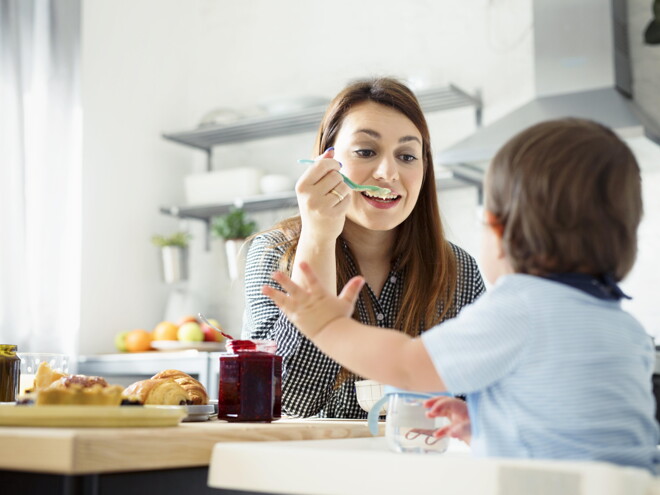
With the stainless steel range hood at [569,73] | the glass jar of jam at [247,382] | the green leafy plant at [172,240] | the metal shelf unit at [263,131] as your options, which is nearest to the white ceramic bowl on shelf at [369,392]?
the glass jar of jam at [247,382]

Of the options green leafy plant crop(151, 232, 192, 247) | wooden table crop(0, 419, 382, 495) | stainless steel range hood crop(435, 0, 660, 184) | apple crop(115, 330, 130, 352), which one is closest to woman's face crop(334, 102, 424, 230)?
wooden table crop(0, 419, 382, 495)

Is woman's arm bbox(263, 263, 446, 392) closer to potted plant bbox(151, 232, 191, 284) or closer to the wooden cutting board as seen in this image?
the wooden cutting board

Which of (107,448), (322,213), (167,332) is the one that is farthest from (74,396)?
Answer: (167,332)

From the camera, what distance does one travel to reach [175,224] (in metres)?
4.28

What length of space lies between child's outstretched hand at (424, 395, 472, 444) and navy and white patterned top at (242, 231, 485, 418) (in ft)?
2.19

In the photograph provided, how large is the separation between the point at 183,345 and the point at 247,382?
243cm

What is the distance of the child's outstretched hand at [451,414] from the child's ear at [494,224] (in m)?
0.20

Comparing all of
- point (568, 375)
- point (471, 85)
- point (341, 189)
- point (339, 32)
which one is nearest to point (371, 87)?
point (341, 189)

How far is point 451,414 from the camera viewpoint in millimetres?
900

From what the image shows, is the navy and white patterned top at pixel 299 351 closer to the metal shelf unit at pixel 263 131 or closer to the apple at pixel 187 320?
the metal shelf unit at pixel 263 131

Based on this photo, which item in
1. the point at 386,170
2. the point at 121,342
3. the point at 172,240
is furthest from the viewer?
the point at 172,240

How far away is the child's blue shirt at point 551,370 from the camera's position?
28.7 inches

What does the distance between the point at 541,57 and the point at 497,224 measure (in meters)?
2.51

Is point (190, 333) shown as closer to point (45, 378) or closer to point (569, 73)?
point (569, 73)
